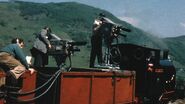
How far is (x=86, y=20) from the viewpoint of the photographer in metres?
199

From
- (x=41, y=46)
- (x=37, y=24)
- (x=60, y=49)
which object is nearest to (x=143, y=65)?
(x=60, y=49)

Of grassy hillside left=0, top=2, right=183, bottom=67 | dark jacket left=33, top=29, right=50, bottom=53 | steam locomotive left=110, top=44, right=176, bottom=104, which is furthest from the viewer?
grassy hillside left=0, top=2, right=183, bottom=67

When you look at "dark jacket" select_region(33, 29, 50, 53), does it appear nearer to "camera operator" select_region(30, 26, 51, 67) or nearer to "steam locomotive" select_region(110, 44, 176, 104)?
"camera operator" select_region(30, 26, 51, 67)

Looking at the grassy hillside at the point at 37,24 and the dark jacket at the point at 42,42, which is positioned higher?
→ the grassy hillside at the point at 37,24

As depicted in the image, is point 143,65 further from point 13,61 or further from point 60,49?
point 13,61

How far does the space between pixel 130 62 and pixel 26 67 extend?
23.0 feet

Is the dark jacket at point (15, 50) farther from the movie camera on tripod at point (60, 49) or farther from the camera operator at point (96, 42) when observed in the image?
the camera operator at point (96, 42)

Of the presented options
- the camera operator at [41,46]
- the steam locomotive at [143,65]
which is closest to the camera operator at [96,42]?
the steam locomotive at [143,65]

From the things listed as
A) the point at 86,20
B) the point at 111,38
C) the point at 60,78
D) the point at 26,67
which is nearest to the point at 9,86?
the point at 26,67

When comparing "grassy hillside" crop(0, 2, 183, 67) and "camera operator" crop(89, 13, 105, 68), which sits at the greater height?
"grassy hillside" crop(0, 2, 183, 67)

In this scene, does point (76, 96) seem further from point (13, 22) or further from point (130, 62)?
point (13, 22)

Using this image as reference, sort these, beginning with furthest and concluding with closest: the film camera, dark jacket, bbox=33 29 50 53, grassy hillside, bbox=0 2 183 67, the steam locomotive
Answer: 1. grassy hillside, bbox=0 2 183 67
2. the steam locomotive
3. the film camera
4. dark jacket, bbox=33 29 50 53

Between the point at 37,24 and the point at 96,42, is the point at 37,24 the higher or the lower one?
the higher one

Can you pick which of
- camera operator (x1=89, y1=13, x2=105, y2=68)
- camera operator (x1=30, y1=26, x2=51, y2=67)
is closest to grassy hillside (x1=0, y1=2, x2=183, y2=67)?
camera operator (x1=89, y1=13, x2=105, y2=68)
